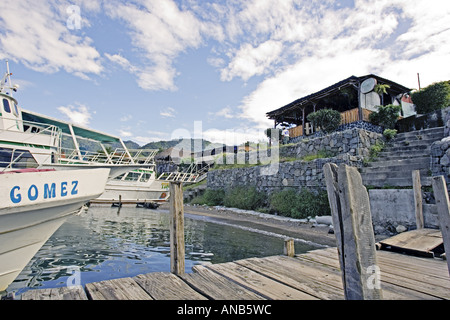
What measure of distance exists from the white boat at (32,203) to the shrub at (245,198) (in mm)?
12632

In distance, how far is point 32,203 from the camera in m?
3.47

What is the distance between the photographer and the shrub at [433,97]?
1491 cm

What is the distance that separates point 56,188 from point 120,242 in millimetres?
5580

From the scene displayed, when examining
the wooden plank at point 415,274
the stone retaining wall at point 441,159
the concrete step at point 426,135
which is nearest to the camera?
the wooden plank at point 415,274

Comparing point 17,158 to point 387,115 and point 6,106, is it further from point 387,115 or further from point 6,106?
point 387,115

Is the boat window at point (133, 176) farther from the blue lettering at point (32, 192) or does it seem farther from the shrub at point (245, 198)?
the blue lettering at point (32, 192)

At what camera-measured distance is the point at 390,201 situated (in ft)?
26.6

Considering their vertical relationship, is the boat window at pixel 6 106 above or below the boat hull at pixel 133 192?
above

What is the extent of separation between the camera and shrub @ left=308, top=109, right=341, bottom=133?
1511 centimetres

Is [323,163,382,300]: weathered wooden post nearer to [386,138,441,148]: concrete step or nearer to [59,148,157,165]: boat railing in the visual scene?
[386,138,441,148]: concrete step

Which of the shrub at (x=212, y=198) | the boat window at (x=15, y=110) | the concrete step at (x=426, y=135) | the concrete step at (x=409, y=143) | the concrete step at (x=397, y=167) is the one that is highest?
the boat window at (x=15, y=110)

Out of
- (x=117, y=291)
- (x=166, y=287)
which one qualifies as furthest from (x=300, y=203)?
(x=117, y=291)

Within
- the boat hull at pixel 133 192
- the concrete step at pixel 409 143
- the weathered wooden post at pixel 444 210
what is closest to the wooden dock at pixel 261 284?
the weathered wooden post at pixel 444 210
